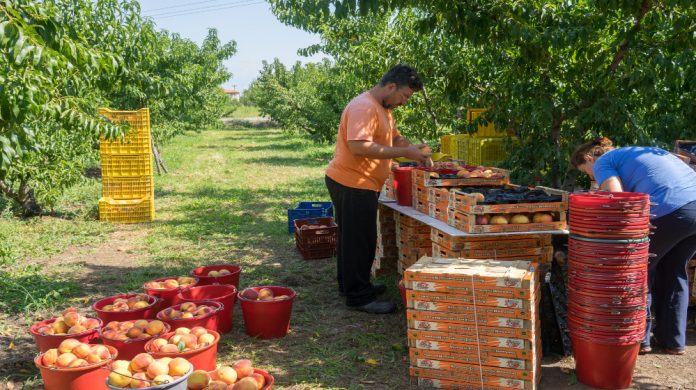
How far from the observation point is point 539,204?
4715mm

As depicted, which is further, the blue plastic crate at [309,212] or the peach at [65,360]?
the blue plastic crate at [309,212]

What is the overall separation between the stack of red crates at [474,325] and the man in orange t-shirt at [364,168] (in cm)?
147

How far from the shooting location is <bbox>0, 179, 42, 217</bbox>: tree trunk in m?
10.6

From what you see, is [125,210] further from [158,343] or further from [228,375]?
[228,375]

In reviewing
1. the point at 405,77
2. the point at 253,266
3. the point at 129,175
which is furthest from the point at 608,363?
the point at 129,175

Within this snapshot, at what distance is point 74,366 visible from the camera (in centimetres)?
379

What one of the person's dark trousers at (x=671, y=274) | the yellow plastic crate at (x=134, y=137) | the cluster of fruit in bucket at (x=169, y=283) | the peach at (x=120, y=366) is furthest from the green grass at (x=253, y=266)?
the person's dark trousers at (x=671, y=274)

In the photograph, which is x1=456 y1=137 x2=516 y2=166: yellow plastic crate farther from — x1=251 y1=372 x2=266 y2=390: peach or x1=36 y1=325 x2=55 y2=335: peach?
x1=36 y1=325 x2=55 y2=335: peach

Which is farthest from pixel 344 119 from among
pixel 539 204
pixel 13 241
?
pixel 13 241

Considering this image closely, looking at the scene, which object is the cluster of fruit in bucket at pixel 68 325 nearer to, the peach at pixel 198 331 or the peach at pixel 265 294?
the peach at pixel 198 331

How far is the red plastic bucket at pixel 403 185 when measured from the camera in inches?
242

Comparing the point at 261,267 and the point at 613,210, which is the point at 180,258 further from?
the point at 613,210

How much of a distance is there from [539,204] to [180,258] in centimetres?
520

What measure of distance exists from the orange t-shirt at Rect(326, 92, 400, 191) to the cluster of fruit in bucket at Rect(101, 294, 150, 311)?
2.02 metres
